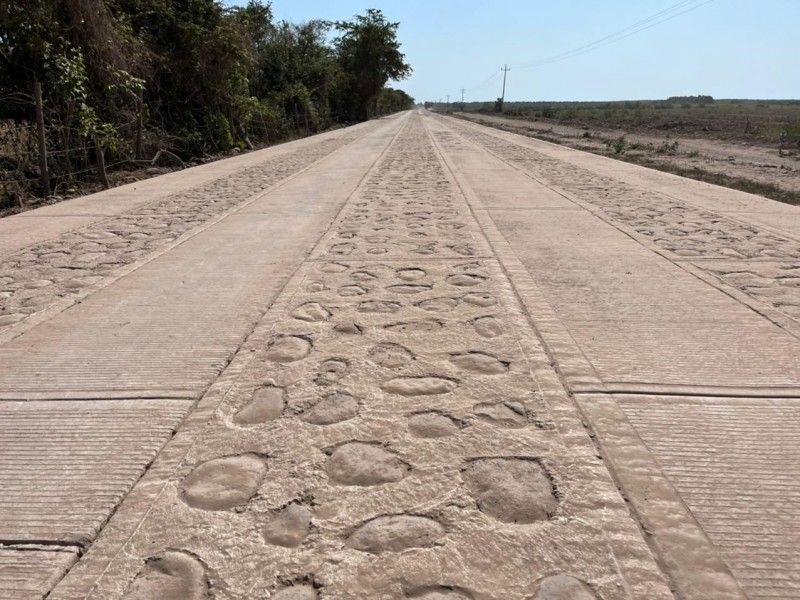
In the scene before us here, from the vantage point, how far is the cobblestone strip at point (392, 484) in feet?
6.41

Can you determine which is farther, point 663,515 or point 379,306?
point 379,306

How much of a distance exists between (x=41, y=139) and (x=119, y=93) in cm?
396

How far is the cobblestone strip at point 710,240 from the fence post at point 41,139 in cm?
828

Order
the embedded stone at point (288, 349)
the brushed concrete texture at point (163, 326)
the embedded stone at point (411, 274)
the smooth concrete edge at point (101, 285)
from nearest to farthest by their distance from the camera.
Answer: the brushed concrete texture at point (163, 326), the embedded stone at point (288, 349), the smooth concrete edge at point (101, 285), the embedded stone at point (411, 274)

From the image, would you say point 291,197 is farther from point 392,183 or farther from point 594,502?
point 594,502

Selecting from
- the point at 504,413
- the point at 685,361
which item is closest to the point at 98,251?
the point at 504,413

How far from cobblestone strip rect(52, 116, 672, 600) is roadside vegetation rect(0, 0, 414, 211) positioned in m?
8.57

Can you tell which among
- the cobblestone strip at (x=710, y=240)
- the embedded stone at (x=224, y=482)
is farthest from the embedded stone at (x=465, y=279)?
the embedded stone at (x=224, y=482)

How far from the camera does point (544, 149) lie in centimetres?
2169

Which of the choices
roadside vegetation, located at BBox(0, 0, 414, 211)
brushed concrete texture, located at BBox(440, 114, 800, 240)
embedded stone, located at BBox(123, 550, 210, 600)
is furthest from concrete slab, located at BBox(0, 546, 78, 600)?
roadside vegetation, located at BBox(0, 0, 414, 211)

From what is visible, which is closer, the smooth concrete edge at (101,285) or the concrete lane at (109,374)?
the concrete lane at (109,374)

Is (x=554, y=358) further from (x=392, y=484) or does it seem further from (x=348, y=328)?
(x=392, y=484)

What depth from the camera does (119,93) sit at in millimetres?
13430

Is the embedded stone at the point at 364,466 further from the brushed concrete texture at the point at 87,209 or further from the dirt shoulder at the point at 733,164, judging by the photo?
the dirt shoulder at the point at 733,164
